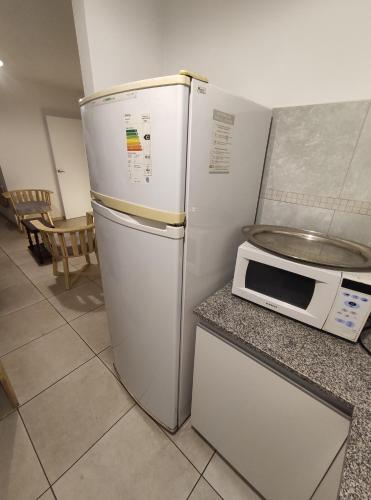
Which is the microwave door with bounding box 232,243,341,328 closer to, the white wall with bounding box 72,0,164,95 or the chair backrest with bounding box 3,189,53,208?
the white wall with bounding box 72,0,164,95

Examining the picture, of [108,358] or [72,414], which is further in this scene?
[108,358]

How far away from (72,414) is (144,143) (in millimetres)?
1537

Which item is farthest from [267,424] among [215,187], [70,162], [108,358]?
[70,162]

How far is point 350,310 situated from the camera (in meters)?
0.71

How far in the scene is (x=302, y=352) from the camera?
73cm

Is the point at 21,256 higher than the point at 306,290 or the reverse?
the reverse

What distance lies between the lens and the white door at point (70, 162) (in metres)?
4.11

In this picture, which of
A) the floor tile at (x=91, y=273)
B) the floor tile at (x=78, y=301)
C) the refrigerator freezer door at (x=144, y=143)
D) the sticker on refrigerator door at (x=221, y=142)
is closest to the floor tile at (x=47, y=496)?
the floor tile at (x=78, y=301)

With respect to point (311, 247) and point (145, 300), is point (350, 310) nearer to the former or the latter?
point (311, 247)

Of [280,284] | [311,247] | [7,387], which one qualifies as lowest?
[7,387]

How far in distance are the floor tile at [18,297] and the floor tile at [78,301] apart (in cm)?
20

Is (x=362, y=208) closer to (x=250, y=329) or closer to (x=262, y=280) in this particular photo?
(x=262, y=280)

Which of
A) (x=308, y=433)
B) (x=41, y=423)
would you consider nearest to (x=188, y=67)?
(x=308, y=433)

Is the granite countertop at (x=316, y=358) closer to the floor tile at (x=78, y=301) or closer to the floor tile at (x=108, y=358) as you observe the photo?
the floor tile at (x=108, y=358)
